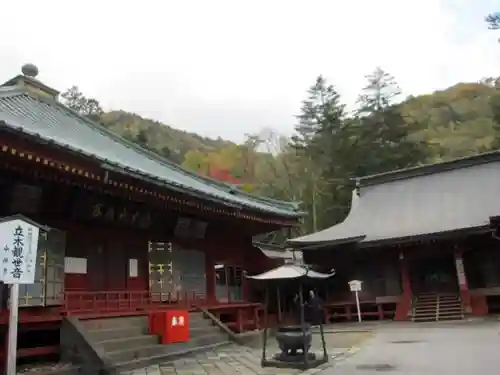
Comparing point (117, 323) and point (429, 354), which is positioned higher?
point (117, 323)

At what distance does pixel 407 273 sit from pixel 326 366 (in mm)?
11815

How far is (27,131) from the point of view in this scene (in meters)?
7.45

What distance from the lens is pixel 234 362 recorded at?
899 cm

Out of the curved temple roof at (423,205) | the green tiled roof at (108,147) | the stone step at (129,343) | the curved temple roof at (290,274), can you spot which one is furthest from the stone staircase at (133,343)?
the curved temple roof at (423,205)

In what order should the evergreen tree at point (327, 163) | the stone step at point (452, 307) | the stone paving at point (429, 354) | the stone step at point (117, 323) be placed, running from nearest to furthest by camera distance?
the stone paving at point (429, 354) → the stone step at point (117, 323) → the stone step at point (452, 307) → the evergreen tree at point (327, 163)

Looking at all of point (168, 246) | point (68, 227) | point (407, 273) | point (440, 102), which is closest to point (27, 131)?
point (68, 227)

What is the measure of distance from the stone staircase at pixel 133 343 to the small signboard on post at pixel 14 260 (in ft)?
6.43

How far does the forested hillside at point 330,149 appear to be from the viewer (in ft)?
114

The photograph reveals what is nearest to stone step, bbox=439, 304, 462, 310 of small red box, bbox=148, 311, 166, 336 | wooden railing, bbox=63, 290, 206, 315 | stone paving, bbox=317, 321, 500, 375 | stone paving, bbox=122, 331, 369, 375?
stone paving, bbox=317, 321, 500, 375

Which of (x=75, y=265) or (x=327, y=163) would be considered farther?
(x=327, y=163)

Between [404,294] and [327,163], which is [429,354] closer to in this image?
[404,294]

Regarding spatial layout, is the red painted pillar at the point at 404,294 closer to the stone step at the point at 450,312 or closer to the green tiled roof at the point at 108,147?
the stone step at the point at 450,312

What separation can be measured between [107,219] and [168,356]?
368 cm

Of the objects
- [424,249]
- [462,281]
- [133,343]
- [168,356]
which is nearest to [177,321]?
[168,356]
